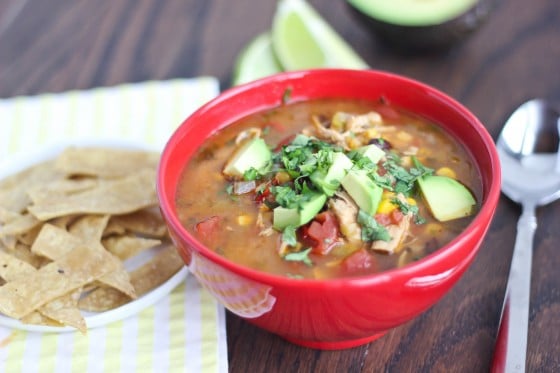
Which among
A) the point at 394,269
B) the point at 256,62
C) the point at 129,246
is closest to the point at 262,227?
the point at 394,269

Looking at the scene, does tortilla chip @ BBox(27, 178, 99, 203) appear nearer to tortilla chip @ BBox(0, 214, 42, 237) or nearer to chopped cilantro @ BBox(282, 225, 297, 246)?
tortilla chip @ BBox(0, 214, 42, 237)

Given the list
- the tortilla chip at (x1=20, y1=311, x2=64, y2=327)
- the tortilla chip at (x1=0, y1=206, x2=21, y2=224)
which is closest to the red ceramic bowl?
the tortilla chip at (x1=20, y1=311, x2=64, y2=327)

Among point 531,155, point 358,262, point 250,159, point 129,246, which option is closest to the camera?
point 358,262

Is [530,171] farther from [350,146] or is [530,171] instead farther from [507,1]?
[507,1]

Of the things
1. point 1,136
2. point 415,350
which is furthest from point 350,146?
point 1,136

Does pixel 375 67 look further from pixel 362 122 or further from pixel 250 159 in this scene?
pixel 250 159
